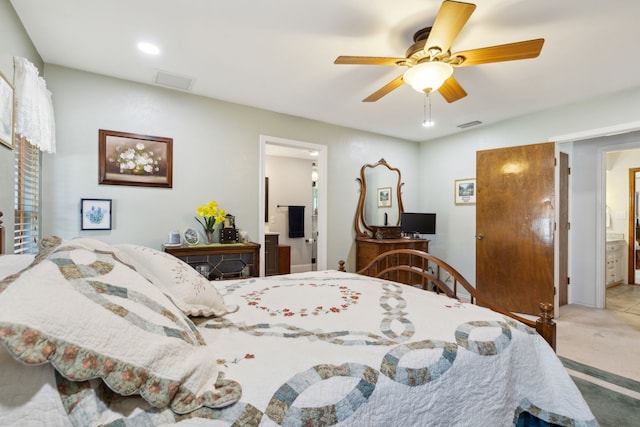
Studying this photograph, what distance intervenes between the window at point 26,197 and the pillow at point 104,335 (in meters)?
1.84

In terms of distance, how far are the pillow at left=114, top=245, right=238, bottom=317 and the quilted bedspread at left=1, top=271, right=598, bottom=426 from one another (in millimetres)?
75

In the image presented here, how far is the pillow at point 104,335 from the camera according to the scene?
66 cm

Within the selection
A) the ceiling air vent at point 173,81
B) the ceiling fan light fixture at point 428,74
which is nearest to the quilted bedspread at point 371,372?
the ceiling fan light fixture at point 428,74

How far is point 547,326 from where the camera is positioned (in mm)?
1432

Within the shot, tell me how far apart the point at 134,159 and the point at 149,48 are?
108 cm

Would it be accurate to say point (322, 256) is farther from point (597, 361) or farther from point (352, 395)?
point (352, 395)

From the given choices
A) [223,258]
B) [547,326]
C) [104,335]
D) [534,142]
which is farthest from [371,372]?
[534,142]

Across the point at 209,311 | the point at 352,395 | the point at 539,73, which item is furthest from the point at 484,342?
the point at 539,73

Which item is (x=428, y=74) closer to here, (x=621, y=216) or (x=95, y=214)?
(x=95, y=214)

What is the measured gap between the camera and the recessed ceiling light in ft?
7.57

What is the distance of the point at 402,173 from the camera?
5.05m

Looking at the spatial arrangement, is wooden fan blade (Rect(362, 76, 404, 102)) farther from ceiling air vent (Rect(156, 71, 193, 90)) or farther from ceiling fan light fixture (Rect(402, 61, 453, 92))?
ceiling air vent (Rect(156, 71, 193, 90))

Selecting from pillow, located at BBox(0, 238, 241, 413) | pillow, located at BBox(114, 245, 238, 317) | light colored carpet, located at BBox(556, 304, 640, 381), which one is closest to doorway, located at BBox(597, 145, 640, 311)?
light colored carpet, located at BBox(556, 304, 640, 381)

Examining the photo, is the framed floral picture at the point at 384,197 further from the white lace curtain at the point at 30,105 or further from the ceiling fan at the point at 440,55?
the white lace curtain at the point at 30,105
